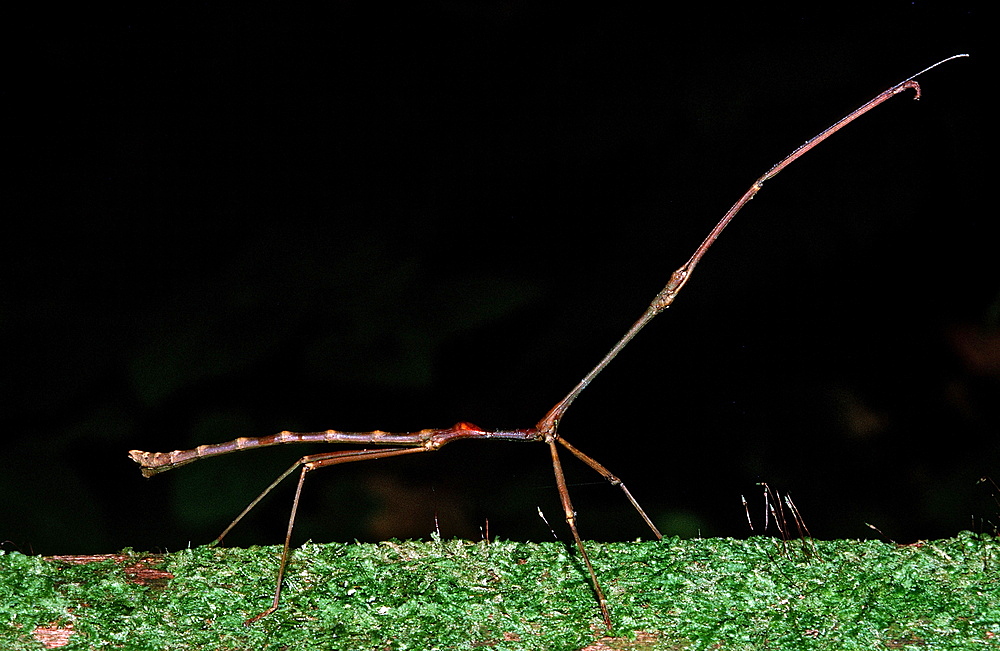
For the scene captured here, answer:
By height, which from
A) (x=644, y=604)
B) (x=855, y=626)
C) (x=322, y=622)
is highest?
(x=322, y=622)

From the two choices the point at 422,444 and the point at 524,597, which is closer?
the point at 422,444

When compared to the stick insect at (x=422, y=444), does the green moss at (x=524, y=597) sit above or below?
below

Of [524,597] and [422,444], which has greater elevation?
[422,444]

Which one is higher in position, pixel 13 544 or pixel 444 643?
pixel 13 544

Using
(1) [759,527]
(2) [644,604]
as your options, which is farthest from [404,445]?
(1) [759,527]

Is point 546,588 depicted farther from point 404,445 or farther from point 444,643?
point 404,445

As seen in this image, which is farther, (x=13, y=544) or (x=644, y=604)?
(x=13, y=544)

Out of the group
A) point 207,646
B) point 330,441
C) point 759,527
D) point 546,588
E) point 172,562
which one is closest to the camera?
point 207,646

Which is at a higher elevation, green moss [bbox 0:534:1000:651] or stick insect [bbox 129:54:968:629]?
stick insect [bbox 129:54:968:629]
